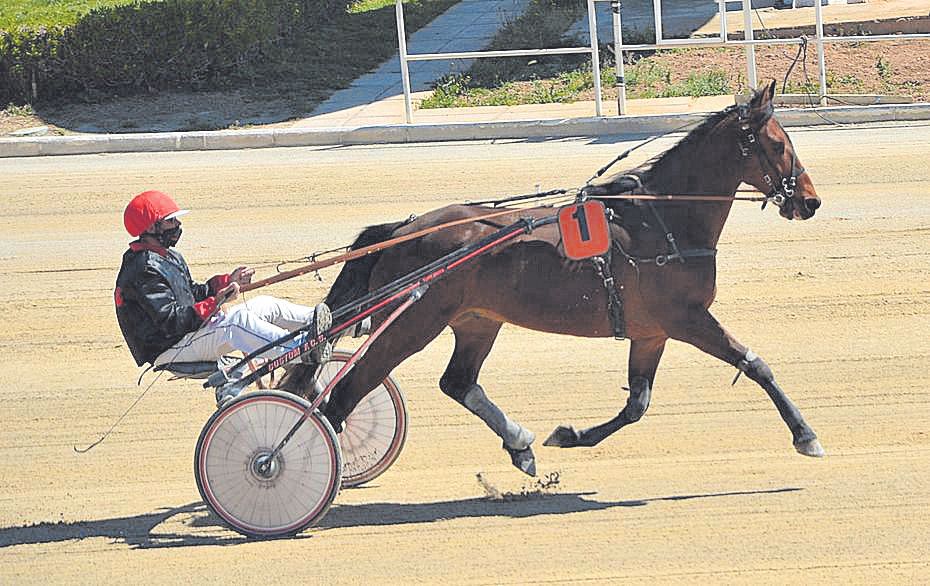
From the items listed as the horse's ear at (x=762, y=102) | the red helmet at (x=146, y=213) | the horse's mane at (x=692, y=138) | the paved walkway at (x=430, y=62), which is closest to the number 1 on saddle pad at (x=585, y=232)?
the horse's mane at (x=692, y=138)

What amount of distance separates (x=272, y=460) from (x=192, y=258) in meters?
5.64

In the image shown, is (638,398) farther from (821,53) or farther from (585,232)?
(821,53)

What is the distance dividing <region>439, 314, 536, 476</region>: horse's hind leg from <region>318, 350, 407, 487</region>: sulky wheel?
0.28 m

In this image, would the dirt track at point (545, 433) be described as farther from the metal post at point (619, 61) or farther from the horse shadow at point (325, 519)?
the metal post at point (619, 61)

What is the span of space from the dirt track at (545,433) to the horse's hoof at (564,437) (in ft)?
0.40

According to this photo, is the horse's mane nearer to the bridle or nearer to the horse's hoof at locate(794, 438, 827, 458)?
the bridle

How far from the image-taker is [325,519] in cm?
669

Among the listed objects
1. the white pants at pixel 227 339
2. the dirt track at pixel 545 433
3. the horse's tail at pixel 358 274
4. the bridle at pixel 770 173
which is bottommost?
the dirt track at pixel 545 433

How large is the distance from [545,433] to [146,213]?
249 cm

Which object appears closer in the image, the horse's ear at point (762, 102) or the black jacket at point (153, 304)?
the black jacket at point (153, 304)

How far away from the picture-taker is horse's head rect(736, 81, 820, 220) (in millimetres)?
6723

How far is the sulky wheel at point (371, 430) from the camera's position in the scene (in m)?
7.02

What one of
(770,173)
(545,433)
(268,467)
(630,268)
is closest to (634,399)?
(630,268)

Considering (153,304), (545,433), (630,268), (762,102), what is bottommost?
(545,433)
